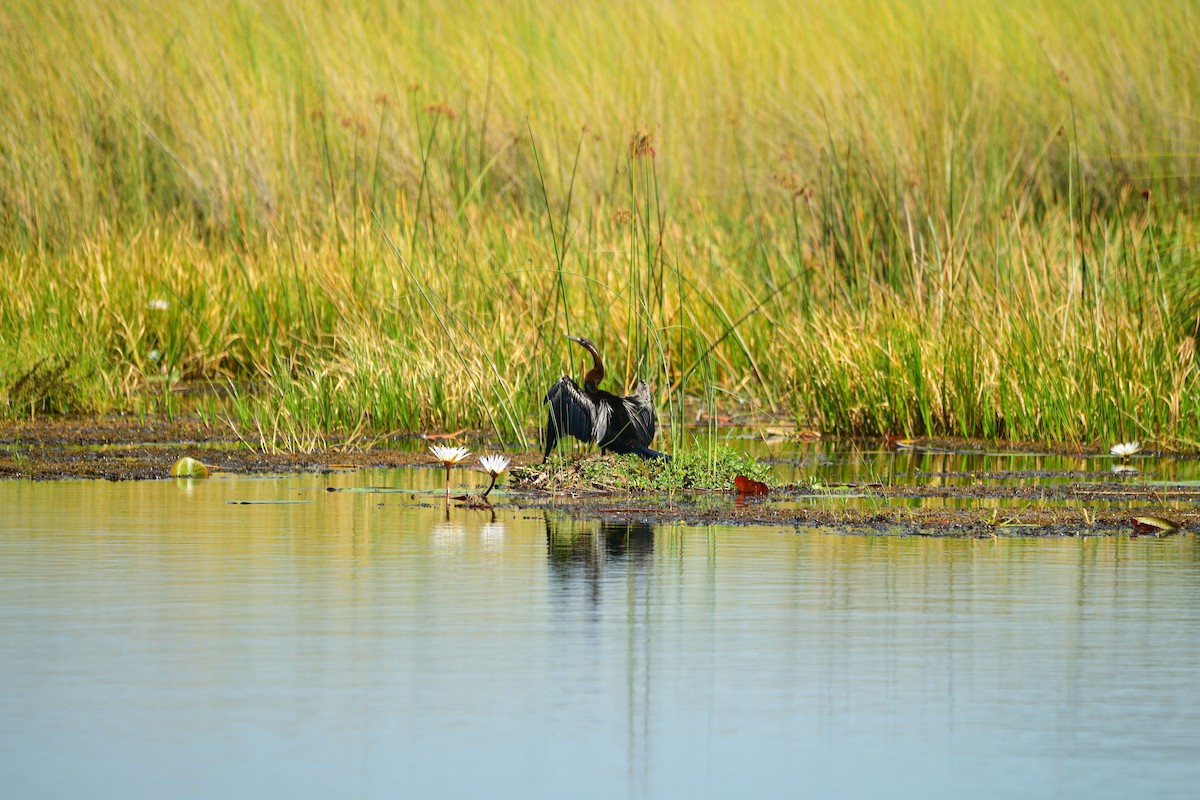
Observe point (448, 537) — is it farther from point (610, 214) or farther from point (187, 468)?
point (610, 214)

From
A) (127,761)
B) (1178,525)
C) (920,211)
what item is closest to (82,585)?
(127,761)

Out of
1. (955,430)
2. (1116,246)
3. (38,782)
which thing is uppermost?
(1116,246)

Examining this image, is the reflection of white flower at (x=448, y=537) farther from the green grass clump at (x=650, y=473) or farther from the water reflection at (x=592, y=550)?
the green grass clump at (x=650, y=473)

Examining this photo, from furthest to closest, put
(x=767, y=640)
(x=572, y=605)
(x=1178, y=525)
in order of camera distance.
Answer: (x=1178, y=525) → (x=572, y=605) → (x=767, y=640)

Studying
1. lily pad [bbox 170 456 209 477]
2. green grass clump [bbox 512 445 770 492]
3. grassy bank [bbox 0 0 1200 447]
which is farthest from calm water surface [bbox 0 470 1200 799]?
grassy bank [bbox 0 0 1200 447]

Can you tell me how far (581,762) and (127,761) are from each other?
818mm

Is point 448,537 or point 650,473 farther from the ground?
point 650,473

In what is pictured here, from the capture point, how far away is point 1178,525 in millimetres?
6625

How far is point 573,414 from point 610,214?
4228mm

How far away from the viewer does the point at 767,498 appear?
24.5 ft

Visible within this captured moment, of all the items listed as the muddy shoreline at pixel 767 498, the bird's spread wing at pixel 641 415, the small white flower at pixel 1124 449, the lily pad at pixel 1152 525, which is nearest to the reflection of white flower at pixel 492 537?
the muddy shoreline at pixel 767 498

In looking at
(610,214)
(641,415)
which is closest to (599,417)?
(641,415)

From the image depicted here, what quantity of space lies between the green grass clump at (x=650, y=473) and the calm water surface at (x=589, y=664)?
106 centimetres

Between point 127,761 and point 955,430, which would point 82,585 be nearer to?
point 127,761
